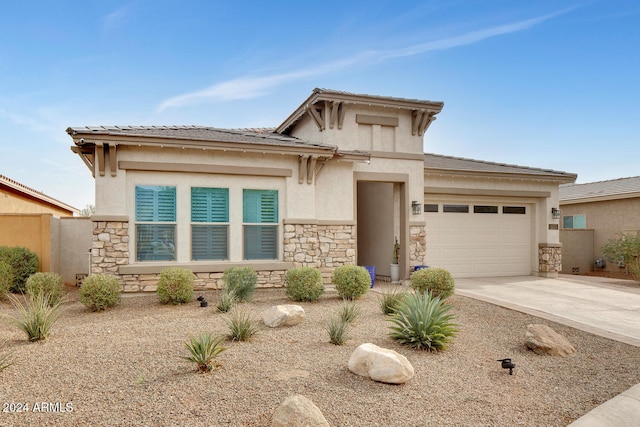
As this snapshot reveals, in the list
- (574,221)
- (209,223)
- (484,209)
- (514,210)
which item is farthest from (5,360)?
(574,221)

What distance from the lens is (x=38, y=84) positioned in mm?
13273

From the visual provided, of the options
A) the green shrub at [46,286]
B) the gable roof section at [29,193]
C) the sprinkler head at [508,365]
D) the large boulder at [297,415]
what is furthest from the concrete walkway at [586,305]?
the gable roof section at [29,193]

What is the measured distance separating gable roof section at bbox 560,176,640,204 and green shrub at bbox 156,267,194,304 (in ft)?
60.4

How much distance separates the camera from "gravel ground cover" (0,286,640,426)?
3.88m

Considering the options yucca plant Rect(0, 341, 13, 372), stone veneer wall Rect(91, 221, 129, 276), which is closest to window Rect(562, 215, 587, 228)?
stone veneer wall Rect(91, 221, 129, 276)

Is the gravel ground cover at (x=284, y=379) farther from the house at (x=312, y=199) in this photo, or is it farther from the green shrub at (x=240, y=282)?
the house at (x=312, y=199)

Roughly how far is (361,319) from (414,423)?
3.59 meters

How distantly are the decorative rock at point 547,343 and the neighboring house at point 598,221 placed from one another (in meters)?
13.8

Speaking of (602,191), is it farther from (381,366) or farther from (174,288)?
(174,288)

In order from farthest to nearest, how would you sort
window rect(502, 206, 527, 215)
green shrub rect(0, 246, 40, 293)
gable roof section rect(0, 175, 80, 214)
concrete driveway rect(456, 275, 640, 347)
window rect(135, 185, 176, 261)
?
gable roof section rect(0, 175, 80, 214), window rect(502, 206, 527, 215), green shrub rect(0, 246, 40, 293), window rect(135, 185, 176, 261), concrete driveway rect(456, 275, 640, 347)

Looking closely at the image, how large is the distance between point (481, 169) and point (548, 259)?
13.8 feet

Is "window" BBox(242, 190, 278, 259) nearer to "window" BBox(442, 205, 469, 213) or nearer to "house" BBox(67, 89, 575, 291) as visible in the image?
"house" BBox(67, 89, 575, 291)

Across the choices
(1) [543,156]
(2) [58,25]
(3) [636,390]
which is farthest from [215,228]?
(1) [543,156]

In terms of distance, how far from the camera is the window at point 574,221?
64.2 feet
